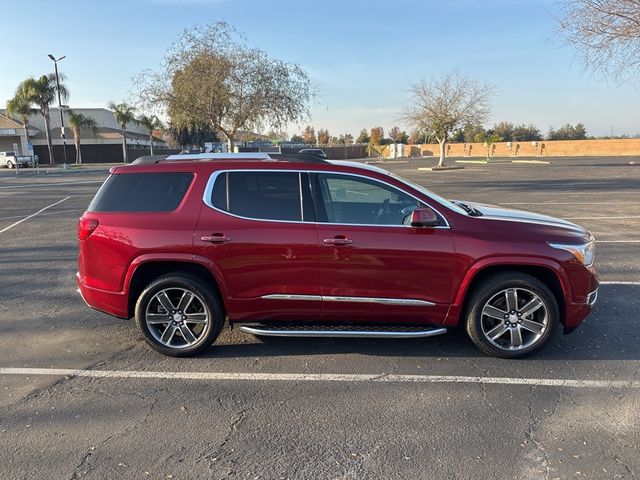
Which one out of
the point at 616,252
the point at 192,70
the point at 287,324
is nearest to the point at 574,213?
the point at 616,252

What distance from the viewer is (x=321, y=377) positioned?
4.08m

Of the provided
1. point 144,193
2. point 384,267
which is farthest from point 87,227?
point 384,267

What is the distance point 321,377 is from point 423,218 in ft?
5.39

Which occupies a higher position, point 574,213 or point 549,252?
point 549,252

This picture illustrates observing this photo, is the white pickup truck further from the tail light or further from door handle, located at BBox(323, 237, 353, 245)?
door handle, located at BBox(323, 237, 353, 245)

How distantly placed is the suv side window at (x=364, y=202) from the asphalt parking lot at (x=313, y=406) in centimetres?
130

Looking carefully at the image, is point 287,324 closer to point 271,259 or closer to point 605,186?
point 271,259

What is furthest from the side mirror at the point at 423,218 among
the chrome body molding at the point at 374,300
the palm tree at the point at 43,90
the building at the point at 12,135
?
the building at the point at 12,135

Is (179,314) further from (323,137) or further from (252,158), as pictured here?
(323,137)

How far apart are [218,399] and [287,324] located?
1135mm

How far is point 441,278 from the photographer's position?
4230 millimetres

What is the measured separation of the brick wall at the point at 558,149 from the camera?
6188 centimetres

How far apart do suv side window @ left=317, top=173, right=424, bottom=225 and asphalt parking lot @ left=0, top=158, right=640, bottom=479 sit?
1296 millimetres

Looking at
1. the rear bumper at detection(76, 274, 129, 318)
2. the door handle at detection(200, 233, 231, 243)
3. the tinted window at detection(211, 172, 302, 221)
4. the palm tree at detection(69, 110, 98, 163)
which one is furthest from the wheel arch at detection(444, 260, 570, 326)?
the palm tree at detection(69, 110, 98, 163)
